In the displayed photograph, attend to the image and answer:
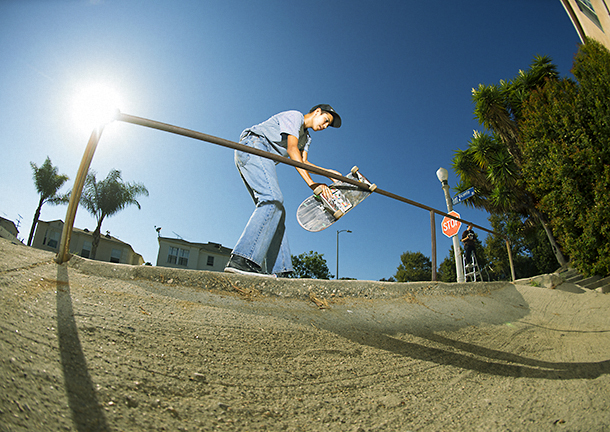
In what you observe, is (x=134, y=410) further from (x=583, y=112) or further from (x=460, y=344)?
(x=583, y=112)

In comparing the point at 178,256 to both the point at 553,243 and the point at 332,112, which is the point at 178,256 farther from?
the point at 332,112

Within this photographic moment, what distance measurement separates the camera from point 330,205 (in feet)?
8.83

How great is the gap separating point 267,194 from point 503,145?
11.5 m

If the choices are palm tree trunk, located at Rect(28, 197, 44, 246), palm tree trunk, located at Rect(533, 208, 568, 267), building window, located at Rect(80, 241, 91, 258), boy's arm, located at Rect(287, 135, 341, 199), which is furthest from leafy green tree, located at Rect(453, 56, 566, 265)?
building window, located at Rect(80, 241, 91, 258)

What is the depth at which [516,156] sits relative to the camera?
10.1 meters

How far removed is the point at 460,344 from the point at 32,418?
2.25 metres

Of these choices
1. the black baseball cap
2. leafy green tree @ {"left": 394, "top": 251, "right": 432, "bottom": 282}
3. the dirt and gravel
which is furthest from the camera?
leafy green tree @ {"left": 394, "top": 251, "right": 432, "bottom": 282}

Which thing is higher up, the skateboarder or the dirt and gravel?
the skateboarder

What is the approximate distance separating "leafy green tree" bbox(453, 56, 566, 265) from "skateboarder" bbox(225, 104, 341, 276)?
32.1 feet

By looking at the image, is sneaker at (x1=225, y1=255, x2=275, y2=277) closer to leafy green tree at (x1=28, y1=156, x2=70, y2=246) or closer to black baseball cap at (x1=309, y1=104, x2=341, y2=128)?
black baseball cap at (x1=309, y1=104, x2=341, y2=128)

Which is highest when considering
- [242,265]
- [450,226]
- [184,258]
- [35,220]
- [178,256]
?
[35,220]

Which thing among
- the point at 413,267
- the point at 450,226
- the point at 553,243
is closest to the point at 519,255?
the point at 413,267

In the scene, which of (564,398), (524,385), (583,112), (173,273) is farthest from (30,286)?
(583,112)

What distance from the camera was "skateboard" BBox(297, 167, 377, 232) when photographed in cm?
269
